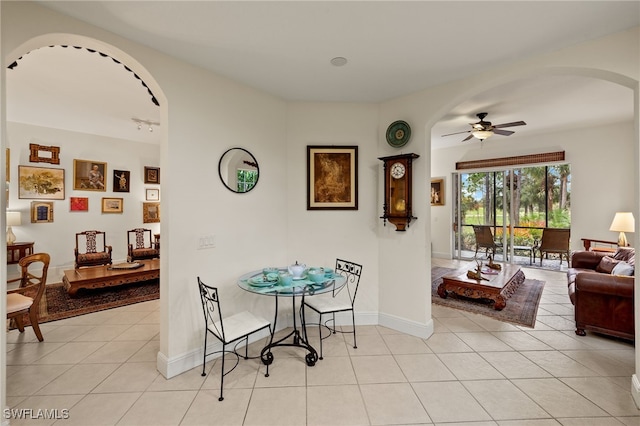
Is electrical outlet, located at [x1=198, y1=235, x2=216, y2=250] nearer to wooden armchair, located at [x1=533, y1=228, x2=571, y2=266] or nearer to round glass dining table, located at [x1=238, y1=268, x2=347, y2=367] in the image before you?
round glass dining table, located at [x1=238, y1=268, x2=347, y2=367]

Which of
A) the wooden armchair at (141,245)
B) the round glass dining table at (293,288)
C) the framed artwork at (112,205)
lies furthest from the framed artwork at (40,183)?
the round glass dining table at (293,288)

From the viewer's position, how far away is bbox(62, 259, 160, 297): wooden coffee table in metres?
4.06

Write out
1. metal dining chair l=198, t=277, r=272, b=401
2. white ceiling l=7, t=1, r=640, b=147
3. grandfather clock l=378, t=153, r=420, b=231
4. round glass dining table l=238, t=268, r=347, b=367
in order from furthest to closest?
grandfather clock l=378, t=153, r=420, b=231 < round glass dining table l=238, t=268, r=347, b=367 < metal dining chair l=198, t=277, r=272, b=401 < white ceiling l=7, t=1, r=640, b=147

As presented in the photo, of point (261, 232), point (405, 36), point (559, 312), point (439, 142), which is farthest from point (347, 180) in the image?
point (439, 142)

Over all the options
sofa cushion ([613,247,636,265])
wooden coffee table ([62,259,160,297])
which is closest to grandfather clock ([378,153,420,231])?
sofa cushion ([613,247,636,265])

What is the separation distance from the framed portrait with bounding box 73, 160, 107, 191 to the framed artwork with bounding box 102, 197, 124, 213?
0.27 metres

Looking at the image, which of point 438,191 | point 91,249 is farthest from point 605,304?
point 91,249

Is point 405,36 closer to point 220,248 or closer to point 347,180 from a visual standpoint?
point 347,180

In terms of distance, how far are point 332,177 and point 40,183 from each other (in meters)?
5.97

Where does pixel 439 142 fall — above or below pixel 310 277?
above

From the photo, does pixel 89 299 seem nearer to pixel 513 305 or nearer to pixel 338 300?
pixel 338 300

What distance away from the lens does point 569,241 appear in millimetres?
5691

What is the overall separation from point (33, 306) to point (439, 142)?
24.0ft

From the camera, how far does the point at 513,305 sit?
3.85 metres
